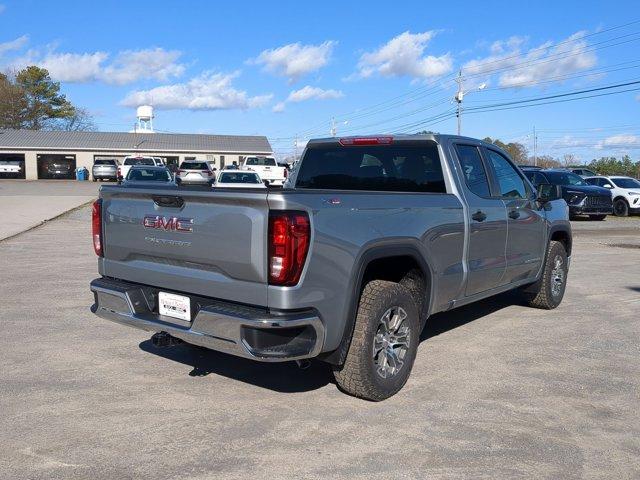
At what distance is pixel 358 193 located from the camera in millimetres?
4605

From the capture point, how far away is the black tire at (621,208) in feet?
82.9

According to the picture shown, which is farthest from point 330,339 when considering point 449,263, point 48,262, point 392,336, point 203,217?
point 48,262

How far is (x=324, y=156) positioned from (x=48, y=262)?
6.88 meters

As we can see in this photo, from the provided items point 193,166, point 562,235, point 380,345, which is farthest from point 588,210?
point 193,166

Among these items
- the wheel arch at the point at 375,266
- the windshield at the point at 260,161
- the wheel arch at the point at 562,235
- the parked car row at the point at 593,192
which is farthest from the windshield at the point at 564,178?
the wheel arch at the point at 375,266

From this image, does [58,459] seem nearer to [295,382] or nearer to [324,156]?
[295,382]

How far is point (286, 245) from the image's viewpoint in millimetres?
3988

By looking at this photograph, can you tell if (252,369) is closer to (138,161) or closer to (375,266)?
(375,266)

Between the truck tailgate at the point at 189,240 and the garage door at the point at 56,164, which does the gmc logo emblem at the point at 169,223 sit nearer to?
the truck tailgate at the point at 189,240

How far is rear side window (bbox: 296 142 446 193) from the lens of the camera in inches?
233

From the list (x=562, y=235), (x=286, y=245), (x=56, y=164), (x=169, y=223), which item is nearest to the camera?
(x=286, y=245)

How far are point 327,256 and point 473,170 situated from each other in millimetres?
2538

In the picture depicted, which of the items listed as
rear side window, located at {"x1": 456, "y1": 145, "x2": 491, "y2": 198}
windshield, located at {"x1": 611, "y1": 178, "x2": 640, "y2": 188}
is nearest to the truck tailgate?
rear side window, located at {"x1": 456, "y1": 145, "x2": 491, "y2": 198}

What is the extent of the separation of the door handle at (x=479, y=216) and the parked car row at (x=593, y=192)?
49.0 ft
